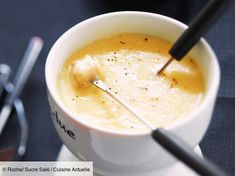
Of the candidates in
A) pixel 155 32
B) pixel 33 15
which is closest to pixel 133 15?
pixel 155 32

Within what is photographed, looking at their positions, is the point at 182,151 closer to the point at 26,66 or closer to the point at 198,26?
the point at 198,26

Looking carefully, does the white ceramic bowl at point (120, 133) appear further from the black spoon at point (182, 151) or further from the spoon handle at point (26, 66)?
the spoon handle at point (26, 66)

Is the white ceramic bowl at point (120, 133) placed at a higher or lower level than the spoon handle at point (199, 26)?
lower

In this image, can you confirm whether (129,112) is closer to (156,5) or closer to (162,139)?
(162,139)

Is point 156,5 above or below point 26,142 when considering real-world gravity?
above

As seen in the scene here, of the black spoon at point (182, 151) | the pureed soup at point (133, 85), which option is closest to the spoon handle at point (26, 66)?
the pureed soup at point (133, 85)

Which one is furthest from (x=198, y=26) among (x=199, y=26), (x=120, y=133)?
(x=120, y=133)

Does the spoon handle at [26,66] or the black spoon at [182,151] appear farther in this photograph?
the spoon handle at [26,66]
